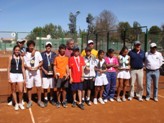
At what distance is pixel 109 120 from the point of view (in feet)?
23.8

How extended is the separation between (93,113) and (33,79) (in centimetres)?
206

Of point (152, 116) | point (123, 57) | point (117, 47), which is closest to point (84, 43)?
point (117, 47)

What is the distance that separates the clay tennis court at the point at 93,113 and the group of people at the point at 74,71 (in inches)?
12.0

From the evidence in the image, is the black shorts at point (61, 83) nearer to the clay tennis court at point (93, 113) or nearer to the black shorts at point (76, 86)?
the black shorts at point (76, 86)

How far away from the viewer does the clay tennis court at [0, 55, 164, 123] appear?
285 inches

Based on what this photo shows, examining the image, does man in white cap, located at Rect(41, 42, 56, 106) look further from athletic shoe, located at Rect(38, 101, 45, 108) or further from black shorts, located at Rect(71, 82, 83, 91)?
black shorts, located at Rect(71, 82, 83, 91)

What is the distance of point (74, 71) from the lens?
827 centimetres

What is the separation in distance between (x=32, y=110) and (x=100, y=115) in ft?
6.55

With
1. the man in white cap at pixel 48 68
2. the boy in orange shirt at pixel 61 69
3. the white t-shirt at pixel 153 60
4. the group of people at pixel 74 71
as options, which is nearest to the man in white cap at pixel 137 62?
the group of people at pixel 74 71

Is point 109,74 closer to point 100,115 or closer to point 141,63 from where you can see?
point 141,63

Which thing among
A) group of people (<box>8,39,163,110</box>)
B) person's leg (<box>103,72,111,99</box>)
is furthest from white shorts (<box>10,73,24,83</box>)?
person's leg (<box>103,72,111,99</box>)

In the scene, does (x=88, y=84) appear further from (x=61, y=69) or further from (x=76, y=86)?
(x=61, y=69)

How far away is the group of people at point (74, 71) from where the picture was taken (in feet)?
26.7

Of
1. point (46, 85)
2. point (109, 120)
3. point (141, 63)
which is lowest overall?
point (109, 120)
